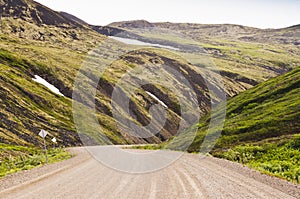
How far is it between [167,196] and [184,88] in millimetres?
159126

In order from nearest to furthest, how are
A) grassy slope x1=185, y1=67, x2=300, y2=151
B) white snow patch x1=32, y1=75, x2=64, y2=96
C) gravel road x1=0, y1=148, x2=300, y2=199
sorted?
gravel road x1=0, y1=148, x2=300, y2=199
grassy slope x1=185, y1=67, x2=300, y2=151
white snow patch x1=32, y1=75, x2=64, y2=96

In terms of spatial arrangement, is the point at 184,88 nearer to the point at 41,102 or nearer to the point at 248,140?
the point at 41,102

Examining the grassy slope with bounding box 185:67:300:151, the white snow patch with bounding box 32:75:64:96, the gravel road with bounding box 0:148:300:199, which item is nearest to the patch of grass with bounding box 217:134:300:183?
the gravel road with bounding box 0:148:300:199

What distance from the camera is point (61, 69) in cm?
14012

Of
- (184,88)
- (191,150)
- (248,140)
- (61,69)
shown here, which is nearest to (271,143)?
(248,140)

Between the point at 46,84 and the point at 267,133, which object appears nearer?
the point at 267,133

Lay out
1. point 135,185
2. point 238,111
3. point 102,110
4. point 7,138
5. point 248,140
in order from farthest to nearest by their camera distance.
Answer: point 102,110
point 7,138
point 238,111
point 248,140
point 135,185

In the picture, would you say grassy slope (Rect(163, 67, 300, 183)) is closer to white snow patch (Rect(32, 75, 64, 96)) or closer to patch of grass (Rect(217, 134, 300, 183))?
patch of grass (Rect(217, 134, 300, 183))

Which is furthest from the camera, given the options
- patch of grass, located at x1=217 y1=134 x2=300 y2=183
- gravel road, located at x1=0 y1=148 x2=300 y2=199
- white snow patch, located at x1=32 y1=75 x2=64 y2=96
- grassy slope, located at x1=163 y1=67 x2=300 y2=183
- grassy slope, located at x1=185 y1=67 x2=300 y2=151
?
white snow patch, located at x1=32 y1=75 x2=64 y2=96

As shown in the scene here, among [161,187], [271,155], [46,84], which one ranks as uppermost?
[161,187]

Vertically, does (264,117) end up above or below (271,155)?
above

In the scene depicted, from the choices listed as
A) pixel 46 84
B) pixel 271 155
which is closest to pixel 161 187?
pixel 271 155

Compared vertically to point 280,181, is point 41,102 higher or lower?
lower

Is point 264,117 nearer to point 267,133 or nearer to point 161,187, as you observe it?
point 267,133
